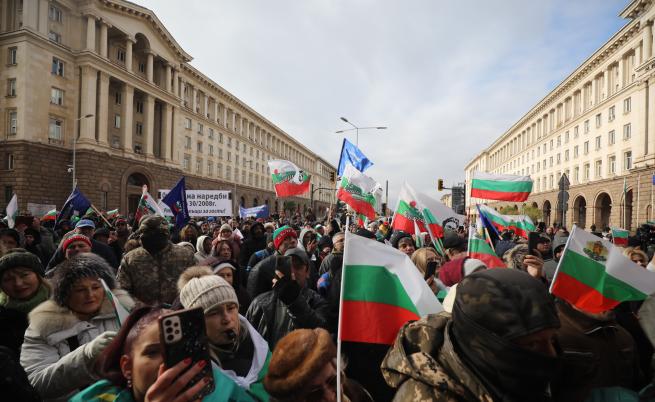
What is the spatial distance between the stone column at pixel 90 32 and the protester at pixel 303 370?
127 ft

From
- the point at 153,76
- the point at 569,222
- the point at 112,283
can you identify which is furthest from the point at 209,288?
the point at 569,222

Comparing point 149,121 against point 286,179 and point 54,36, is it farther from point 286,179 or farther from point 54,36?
point 286,179

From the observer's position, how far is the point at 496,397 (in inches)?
50.9

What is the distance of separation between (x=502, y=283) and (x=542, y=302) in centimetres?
15

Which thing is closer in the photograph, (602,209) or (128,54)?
(128,54)

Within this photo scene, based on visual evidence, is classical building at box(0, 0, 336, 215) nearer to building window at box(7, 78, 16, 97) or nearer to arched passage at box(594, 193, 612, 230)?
building window at box(7, 78, 16, 97)

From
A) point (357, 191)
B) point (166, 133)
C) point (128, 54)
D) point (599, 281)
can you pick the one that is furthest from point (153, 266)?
point (166, 133)

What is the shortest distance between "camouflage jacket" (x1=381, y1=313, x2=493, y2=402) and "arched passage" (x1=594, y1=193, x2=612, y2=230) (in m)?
47.3

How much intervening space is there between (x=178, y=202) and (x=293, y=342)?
328 inches

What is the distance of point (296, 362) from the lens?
178 cm

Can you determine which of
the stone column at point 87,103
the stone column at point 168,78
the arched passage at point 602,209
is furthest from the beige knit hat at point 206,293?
the arched passage at point 602,209

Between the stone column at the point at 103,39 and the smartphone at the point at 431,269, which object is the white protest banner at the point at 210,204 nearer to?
the smartphone at the point at 431,269

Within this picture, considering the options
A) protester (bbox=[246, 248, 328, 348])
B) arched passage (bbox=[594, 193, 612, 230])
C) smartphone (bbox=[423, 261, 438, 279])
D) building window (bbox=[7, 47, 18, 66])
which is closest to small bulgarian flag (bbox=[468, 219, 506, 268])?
smartphone (bbox=[423, 261, 438, 279])

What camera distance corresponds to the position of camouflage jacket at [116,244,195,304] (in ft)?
13.4
